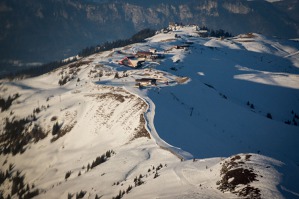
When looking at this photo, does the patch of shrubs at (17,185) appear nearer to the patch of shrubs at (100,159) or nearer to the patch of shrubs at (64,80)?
the patch of shrubs at (100,159)

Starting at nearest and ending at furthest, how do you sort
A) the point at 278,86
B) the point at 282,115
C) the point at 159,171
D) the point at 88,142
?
the point at 159,171, the point at 88,142, the point at 282,115, the point at 278,86

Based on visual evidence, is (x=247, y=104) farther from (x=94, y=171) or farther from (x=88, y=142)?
(x=94, y=171)

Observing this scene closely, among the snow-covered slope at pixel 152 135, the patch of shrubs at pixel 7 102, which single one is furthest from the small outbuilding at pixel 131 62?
the patch of shrubs at pixel 7 102

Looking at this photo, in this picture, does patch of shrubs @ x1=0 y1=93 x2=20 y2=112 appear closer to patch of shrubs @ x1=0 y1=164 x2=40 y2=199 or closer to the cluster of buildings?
the cluster of buildings

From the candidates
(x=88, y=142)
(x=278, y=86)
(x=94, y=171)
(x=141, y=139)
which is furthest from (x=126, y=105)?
(x=278, y=86)

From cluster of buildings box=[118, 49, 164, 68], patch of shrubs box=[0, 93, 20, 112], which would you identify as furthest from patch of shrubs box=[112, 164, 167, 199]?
patch of shrubs box=[0, 93, 20, 112]

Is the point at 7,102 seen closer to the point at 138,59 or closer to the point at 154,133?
the point at 138,59

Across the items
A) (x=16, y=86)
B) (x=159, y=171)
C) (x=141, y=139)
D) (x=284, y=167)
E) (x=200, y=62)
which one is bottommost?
(x=16, y=86)
